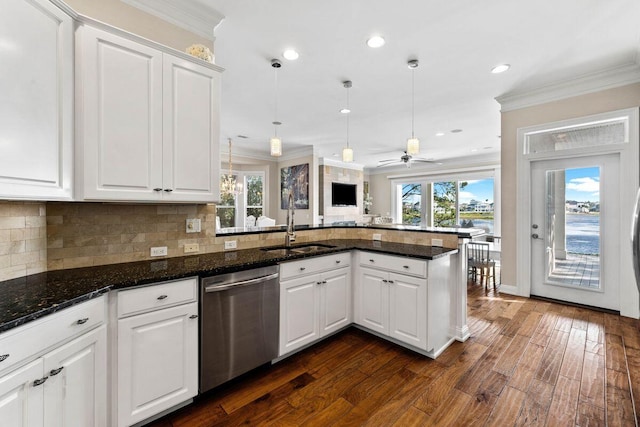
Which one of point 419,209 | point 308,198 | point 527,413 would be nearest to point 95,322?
point 527,413

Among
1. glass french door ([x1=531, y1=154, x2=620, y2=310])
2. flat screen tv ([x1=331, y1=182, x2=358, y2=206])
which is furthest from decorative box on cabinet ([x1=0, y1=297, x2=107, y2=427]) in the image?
flat screen tv ([x1=331, y1=182, x2=358, y2=206])

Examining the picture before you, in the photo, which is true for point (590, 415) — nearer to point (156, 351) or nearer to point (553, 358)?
point (553, 358)

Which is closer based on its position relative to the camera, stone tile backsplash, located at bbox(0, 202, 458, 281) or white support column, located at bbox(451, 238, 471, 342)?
stone tile backsplash, located at bbox(0, 202, 458, 281)

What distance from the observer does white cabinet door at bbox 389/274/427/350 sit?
2.38 meters

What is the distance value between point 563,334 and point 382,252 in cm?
209

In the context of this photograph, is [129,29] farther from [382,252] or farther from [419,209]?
[419,209]

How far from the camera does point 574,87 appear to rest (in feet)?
11.6

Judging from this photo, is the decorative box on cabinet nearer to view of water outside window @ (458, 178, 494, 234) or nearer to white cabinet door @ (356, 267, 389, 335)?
white cabinet door @ (356, 267, 389, 335)

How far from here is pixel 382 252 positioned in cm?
261

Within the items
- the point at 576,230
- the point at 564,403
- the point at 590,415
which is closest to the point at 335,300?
the point at 564,403

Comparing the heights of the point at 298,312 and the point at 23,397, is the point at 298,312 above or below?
below

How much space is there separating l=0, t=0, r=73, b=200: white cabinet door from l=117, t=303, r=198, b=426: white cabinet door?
839 mm

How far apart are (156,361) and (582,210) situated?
16.0 feet

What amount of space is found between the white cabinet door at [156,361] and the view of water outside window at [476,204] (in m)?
8.09
